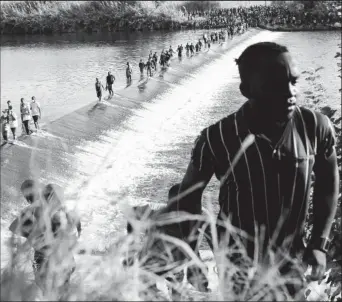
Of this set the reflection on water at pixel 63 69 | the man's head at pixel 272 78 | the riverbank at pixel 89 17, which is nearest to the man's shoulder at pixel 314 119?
the man's head at pixel 272 78

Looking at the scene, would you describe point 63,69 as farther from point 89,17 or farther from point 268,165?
point 89,17

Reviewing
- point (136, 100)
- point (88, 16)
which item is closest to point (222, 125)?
point (136, 100)

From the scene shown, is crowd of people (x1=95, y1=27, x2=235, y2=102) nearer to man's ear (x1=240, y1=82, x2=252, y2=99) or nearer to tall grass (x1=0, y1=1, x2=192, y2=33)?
man's ear (x1=240, y1=82, x2=252, y2=99)

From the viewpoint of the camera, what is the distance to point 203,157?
240 centimetres

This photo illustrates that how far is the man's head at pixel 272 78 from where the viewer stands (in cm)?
225

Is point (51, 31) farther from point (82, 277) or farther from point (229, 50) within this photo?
point (82, 277)

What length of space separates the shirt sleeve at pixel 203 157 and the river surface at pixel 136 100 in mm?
167

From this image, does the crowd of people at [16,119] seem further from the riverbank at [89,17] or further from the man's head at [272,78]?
the riverbank at [89,17]

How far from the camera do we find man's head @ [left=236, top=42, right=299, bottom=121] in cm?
225

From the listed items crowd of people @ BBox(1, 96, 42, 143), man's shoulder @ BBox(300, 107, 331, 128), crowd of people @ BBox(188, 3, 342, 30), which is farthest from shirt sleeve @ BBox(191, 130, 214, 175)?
crowd of people @ BBox(188, 3, 342, 30)

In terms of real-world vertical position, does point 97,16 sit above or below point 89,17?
above

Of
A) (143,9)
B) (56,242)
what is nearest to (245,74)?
(56,242)

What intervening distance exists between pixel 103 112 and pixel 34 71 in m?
23.0

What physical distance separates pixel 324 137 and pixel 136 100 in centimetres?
2078
